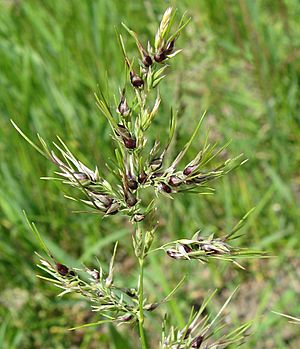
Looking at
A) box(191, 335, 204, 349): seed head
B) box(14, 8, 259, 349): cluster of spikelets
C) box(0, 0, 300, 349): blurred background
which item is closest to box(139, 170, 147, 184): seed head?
box(14, 8, 259, 349): cluster of spikelets

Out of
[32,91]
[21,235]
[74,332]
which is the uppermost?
[32,91]

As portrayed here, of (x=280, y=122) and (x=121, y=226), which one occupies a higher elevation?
(x=280, y=122)

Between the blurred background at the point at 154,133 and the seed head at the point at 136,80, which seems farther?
the blurred background at the point at 154,133

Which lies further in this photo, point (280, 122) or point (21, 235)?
point (280, 122)

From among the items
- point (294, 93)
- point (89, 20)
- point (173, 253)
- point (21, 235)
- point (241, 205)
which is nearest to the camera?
point (173, 253)

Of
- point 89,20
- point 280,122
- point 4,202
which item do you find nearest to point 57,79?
point 89,20

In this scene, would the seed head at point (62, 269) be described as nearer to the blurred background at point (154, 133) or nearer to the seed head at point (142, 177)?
the seed head at point (142, 177)

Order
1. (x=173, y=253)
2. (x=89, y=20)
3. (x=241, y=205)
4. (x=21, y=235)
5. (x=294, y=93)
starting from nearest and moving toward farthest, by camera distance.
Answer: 1. (x=173, y=253)
2. (x=21, y=235)
3. (x=241, y=205)
4. (x=294, y=93)
5. (x=89, y=20)

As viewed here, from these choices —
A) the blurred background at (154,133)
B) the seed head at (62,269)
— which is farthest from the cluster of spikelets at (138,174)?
the blurred background at (154,133)

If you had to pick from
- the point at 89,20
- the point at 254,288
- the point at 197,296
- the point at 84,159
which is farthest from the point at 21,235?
the point at 89,20

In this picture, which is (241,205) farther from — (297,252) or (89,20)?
(89,20)
